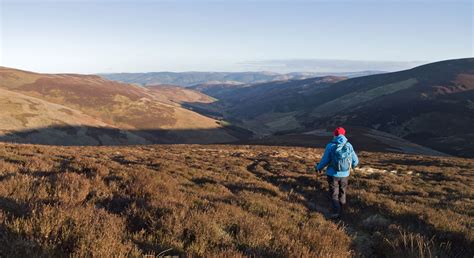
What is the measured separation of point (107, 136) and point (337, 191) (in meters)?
72.1

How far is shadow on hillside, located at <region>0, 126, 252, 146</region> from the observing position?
200 ft

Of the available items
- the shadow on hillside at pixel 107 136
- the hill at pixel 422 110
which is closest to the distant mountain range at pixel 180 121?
the shadow on hillside at pixel 107 136

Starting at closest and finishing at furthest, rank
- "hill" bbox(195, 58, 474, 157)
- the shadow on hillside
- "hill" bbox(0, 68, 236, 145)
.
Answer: the shadow on hillside, "hill" bbox(0, 68, 236, 145), "hill" bbox(195, 58, 474, 157)

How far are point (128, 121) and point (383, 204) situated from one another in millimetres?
96477

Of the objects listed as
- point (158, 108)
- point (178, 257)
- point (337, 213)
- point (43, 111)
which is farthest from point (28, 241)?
point (158, 108)

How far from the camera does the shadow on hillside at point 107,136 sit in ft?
200

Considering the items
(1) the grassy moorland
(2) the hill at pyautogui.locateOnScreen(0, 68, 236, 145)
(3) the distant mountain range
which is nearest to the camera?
(1) the grassy moorland

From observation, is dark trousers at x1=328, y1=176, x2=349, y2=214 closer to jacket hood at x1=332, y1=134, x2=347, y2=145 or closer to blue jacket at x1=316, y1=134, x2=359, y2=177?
blue jacket at x1=316, y1=134, x2=359, y2=177

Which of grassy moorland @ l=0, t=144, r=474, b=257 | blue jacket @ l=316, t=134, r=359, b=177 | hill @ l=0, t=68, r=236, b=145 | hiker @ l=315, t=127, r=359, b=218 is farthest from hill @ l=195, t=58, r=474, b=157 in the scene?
grassy moorland @ l=0, t=144, r=474, b=257

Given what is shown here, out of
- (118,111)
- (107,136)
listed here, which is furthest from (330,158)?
(118,111)

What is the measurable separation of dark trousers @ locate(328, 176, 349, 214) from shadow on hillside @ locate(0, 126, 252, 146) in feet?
200

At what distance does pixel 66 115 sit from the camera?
7594 centimetres

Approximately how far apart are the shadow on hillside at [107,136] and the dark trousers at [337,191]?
61098mm

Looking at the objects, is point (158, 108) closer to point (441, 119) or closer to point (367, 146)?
point (367, 146)
